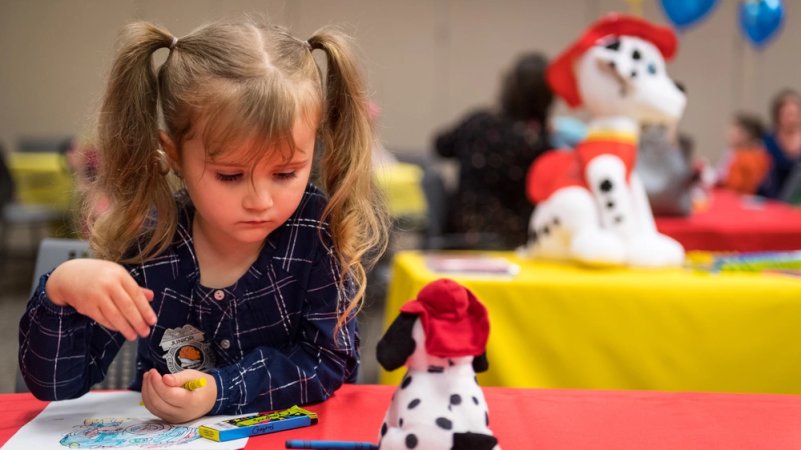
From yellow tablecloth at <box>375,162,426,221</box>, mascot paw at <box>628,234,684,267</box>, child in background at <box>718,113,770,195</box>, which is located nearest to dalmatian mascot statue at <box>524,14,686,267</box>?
mascot paw at <box>628,234,684,267</box>

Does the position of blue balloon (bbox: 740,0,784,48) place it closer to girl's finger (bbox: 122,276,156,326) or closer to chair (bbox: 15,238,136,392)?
chair (bbox: 15,238,136,392)

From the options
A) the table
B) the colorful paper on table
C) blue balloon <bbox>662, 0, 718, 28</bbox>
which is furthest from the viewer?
blue balloon <bbox>662, 0, 718, 28</bbox>

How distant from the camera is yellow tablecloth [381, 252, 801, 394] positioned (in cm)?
173

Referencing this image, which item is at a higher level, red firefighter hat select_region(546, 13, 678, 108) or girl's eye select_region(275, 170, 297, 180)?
red firefighter hat select_region(546, 13, 678, 108)

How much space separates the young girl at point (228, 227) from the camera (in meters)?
0.91

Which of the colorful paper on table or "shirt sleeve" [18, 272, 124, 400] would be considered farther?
the colorful paper on table

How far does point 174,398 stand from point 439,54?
20.0ft

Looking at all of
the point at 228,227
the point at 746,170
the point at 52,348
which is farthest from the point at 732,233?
the point at 746,170

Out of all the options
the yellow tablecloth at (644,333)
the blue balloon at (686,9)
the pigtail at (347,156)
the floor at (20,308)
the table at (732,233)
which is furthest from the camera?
the blue balloon at (686,9)

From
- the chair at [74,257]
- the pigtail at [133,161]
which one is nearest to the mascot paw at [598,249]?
the chair at [74,257]

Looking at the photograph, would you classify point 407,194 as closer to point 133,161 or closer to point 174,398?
point 133,161

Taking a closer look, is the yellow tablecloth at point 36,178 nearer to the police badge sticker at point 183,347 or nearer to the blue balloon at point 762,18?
the blue balloon at point 762,18

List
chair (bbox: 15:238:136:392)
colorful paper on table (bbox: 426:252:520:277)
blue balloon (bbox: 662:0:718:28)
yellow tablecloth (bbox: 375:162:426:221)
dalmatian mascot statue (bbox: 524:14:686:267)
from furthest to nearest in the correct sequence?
yellow tablecloth (bbox: 375:162:426:221), blue balloon (bbox: 662:0:718:28), dalmatian mascot statue (bbox: 524:14:686:267), colorful paper on table (bbox: 426:252:520:277), chair (bbox: 15:238:136:392)

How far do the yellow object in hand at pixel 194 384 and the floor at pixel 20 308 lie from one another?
618 mm
